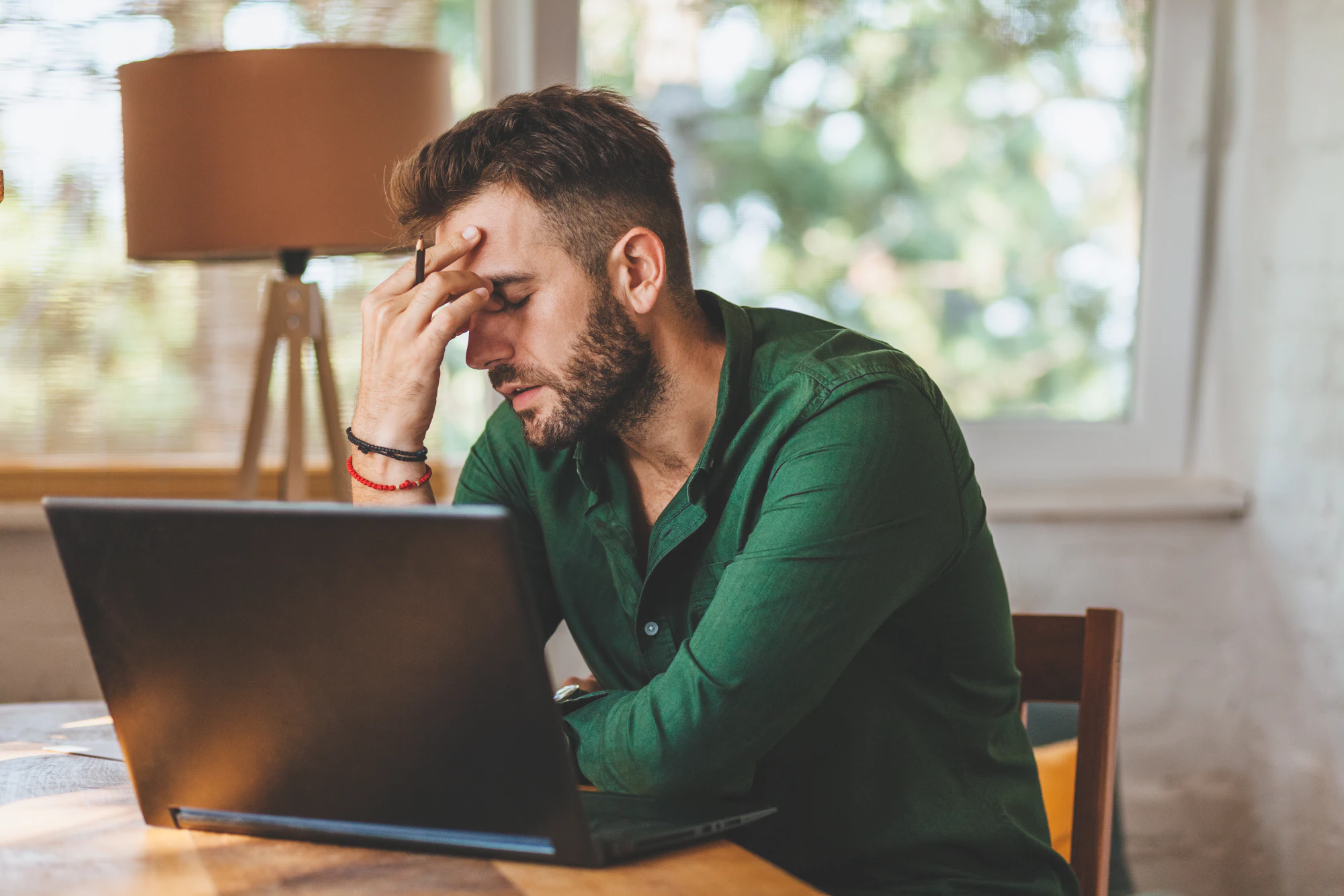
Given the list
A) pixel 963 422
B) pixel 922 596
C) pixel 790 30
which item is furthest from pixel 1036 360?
pixel 922 596

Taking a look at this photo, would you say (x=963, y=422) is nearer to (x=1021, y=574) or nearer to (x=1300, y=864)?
(x=1021, y=574)

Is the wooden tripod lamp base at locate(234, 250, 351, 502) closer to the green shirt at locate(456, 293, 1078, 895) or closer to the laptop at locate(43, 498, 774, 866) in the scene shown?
the green shirt at locate(456, 293, 1078, 895)

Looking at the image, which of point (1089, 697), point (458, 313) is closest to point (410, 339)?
point (458, 313)

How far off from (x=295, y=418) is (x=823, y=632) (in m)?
1.10

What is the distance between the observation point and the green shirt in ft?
3.17

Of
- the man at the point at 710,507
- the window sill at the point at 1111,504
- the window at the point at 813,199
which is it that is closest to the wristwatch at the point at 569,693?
the man at the point at 710,507

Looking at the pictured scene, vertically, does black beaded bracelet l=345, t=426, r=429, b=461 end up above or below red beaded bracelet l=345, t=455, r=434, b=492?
above

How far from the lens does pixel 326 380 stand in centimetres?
183

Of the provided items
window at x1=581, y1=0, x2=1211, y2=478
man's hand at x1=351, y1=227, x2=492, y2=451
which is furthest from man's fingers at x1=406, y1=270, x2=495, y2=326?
window at x1=581, y1=0, x2=1211, y2=478

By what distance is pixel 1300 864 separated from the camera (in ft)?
7.23

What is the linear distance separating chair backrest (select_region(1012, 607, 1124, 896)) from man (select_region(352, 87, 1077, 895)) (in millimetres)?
74

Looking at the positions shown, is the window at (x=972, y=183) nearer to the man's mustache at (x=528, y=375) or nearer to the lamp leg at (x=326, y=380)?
the lamp leg at (x=326, y=380)

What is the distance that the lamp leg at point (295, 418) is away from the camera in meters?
1.82

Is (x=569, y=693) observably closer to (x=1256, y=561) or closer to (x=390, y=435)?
(x=390, y=435)
